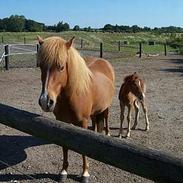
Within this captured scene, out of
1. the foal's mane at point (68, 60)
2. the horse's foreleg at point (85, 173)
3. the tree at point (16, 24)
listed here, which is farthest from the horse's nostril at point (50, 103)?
the tree at point (16, 24)

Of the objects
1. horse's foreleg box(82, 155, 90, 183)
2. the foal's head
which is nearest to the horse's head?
horse's foreleg box(82, 155, 90, 183)

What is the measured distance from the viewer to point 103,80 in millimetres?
6848

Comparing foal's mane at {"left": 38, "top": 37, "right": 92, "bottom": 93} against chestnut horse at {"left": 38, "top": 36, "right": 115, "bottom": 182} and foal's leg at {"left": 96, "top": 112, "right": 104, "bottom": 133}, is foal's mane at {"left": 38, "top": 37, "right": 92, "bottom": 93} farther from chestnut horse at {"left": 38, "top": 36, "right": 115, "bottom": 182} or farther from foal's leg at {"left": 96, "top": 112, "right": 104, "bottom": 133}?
foal's leg at {"left": 96, "top": 112, "right": 104, "bottom": 133}

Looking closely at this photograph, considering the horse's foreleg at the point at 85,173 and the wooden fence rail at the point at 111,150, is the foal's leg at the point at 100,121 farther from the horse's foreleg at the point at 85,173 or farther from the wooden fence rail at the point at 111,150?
the wooden fence rail at the point at 111,150

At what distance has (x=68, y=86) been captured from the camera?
5098 millimetres

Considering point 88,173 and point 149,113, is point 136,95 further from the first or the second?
point 88,173

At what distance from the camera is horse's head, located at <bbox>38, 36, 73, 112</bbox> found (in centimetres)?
447

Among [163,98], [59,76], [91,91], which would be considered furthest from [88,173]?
[163,98]

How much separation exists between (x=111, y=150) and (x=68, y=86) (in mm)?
2415

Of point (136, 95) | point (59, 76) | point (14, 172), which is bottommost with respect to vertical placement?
point (14, 172)

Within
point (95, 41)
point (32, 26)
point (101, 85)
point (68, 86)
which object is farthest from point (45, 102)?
point (32, 26)

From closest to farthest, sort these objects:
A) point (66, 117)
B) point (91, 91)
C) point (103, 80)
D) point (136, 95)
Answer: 1. point (66, 117)
2. point (91, 91)
3. point (103, 80)
4. point (136, 95)

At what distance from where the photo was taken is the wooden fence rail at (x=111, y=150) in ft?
7.84

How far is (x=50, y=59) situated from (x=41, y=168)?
2.19 meters
